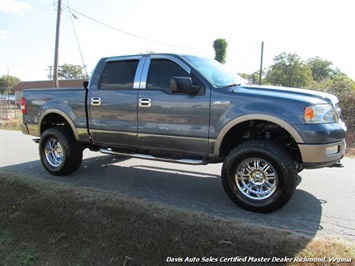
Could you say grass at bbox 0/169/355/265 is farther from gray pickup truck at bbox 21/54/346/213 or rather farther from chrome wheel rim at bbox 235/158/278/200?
gray pickup truck at bbox 21/54/346/213

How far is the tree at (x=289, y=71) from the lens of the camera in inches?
1945

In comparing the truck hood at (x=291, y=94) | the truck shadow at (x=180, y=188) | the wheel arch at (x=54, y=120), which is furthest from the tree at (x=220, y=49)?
the truck hood at (x=291, y=94)

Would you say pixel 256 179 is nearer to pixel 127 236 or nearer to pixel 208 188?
pixel 208 188

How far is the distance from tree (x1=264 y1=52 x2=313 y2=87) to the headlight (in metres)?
48.0

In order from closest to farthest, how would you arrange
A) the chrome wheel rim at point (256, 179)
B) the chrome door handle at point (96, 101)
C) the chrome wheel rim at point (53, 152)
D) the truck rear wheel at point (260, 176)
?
the truck rear wheel at point (260, 176) → the chrome wheel rim at point (256, 179) → the chrome door handle at point (96, 101) → the chrome wheel rim at point (53, 152)

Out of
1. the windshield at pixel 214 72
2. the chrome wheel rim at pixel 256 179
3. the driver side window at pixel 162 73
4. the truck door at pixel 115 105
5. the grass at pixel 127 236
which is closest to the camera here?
the grass at pixel 127 236

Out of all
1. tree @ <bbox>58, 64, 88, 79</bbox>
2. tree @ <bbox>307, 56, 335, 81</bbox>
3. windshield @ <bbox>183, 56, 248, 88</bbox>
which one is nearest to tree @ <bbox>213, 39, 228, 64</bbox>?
windshield @ <bbox>183, 56, 248, 88</bbox>

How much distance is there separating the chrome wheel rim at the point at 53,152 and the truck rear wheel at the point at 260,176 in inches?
128

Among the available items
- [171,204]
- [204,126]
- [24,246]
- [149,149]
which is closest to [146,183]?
[149,149]

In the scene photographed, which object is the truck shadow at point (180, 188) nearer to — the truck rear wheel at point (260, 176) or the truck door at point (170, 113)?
the truck rear wheel at point (260, 176)

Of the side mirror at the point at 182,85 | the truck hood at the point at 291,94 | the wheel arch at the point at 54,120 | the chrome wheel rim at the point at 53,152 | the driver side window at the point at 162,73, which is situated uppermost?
the driver side window at the point at 162,73

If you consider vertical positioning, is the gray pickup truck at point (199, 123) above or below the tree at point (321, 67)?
below

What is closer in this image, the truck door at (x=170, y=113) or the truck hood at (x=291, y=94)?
the truck hood at (x=291, y=94)

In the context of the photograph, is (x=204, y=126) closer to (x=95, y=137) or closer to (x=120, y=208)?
(x=120, y=208)
